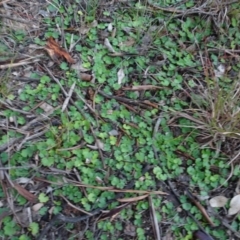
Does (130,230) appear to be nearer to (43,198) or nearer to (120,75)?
(43,198)

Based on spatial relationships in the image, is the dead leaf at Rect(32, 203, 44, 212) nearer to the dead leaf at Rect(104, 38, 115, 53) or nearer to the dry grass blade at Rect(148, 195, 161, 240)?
the dry grass blade at Rect(148, 195, 161, 240)

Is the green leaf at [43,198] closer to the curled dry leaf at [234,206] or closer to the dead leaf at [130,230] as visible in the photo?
the dead leaf at [130,230]

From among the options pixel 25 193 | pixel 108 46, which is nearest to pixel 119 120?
pixel 108 46

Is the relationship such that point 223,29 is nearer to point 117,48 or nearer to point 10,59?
point 117,48

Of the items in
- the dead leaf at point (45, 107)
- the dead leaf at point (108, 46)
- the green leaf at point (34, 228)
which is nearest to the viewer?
the green leaf at point (34, 228)

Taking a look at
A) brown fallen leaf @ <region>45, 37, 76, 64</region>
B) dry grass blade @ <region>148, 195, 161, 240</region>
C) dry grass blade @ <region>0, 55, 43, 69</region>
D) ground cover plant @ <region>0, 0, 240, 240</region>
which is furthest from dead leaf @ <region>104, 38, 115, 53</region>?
dry grass blade @ <region>148, 195, 161, 240</region>

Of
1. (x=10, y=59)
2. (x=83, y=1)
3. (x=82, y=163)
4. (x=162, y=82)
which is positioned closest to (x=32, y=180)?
(x=82, y=163)

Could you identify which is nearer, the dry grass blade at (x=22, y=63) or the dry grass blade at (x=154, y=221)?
the dry grass blade at (x=154, y=221)

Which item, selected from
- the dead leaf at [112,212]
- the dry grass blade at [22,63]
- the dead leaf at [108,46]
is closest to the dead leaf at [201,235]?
the dead leaf at [112,212]
